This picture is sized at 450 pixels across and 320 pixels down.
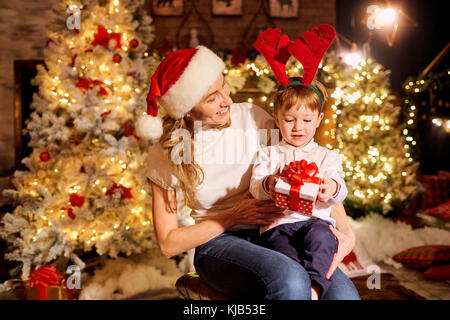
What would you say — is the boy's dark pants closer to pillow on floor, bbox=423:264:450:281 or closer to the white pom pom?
the white pom pom

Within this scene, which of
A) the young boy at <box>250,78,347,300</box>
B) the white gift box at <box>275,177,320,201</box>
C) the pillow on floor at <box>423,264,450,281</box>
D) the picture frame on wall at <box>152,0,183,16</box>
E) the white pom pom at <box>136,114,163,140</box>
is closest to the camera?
the white gift box at <box>275,177,320,201</box>

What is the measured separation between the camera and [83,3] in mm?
3178

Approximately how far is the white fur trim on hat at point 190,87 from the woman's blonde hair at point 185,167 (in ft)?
0.16

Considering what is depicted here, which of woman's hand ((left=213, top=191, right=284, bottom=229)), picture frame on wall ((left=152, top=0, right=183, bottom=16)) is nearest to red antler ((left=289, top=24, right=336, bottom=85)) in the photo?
woman's hand ((left=213, top=191, right=284, bottom=229))

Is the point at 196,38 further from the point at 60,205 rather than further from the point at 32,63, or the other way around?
the point at 60,205

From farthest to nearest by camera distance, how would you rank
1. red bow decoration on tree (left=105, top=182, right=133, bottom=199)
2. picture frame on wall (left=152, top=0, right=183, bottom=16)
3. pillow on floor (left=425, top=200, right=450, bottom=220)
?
1. picture frame on wall (left=152, top=0, right=183, bottom=16)
2. pillow on floor (left=425, top=200, right=450, bottom=220)
3. red bow decoration on tree (left=105, top=182, right=133, bottom=199)

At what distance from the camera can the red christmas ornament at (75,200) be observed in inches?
118

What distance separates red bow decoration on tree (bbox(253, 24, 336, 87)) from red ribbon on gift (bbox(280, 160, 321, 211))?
1.24 feet

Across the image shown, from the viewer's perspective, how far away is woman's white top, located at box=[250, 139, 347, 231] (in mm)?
1372

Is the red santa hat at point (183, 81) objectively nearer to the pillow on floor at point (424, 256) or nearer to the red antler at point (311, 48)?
the red antler at point (311, 48)

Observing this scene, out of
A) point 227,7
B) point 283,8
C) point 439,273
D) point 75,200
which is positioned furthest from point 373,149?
point 75,200

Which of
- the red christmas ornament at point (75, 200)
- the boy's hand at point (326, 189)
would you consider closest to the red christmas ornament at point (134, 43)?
the red christmas ornament at point (75, 200)

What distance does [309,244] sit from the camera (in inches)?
50.3

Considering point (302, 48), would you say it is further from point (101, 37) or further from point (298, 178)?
point (101, 37)
